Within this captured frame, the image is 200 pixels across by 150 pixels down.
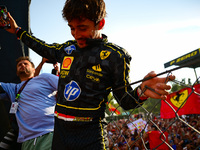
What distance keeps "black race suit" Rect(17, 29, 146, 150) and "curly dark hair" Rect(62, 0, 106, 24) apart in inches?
6.3

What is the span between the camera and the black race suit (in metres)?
1.01

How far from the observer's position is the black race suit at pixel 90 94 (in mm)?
1014

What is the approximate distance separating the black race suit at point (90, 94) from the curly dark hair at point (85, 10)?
161mm

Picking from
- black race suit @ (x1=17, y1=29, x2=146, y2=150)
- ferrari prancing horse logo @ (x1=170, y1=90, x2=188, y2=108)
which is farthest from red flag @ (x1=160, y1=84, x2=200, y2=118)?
black race suit @ (x1=17, y1=29, x2=146, y2=150)

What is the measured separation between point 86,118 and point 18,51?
2.25 meters

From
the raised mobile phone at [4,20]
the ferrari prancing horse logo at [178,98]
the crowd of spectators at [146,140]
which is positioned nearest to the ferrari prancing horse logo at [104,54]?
the crowd of spectators at [146,140]

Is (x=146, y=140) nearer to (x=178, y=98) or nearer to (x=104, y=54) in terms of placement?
(x=178, y=98)

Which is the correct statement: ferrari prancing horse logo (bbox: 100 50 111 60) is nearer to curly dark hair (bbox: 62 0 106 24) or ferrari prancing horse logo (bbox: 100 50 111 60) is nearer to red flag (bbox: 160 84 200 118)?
curly dark hair (bbox: 62 0 106 24)

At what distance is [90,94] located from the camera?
3.38 feet

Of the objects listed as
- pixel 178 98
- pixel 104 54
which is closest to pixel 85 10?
pixel 104 54

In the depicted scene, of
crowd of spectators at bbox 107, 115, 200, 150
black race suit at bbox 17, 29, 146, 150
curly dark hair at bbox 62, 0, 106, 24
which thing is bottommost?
crowd of spectators at bbox 107, 115, 200, 150

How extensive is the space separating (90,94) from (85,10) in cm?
55

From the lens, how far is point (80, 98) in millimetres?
1033

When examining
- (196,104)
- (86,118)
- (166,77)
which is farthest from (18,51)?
(196,104)
